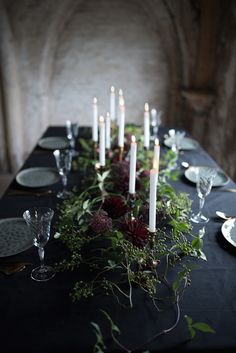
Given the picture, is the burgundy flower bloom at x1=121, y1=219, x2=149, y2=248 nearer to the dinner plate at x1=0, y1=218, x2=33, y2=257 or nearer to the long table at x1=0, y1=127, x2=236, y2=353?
the long table at x1=0, y1=127, x2=236, y2=353

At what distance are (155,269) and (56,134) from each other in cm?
192

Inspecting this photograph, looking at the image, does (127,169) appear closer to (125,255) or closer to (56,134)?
(125,255)

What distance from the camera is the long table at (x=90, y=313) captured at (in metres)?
0.84

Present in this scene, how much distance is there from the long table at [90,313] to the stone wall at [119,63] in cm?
232

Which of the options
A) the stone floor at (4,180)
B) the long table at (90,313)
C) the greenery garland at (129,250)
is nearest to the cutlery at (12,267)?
the long table at (90,313)

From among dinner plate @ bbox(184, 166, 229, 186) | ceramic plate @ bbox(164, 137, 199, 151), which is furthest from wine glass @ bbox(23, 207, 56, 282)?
ceramic plate @ bbox(164, 137, 199, 151)

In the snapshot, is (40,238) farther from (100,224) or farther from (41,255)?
(100,224)

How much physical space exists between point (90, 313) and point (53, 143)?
68.0 inches

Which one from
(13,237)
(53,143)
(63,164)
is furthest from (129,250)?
→ (53,143)

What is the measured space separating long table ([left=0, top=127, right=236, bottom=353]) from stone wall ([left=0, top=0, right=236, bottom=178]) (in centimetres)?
232

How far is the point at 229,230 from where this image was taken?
135 centimetres

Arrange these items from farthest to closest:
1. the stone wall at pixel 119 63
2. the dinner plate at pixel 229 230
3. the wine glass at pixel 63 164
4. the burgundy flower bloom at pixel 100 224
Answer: the stone wall at pixel 119 63, the wine glass at pixel 63 164, the dinner plate at pixel 229 230, the burgundy flower bloom at pixel 100 224

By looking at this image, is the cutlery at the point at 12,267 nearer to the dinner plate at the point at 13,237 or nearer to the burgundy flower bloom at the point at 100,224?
the dinner plate at the point at 13,237

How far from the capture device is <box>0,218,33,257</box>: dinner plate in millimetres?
1207
